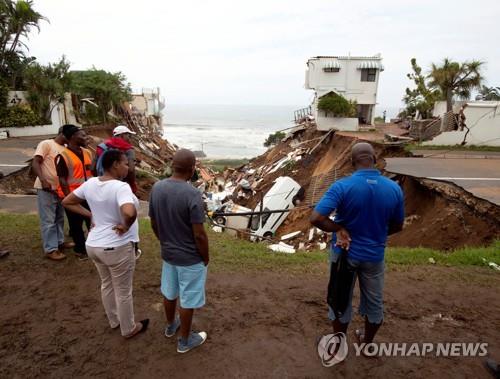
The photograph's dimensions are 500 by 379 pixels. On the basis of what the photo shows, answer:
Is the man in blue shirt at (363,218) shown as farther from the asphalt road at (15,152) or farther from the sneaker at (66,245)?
the asphalt road at (15,152)

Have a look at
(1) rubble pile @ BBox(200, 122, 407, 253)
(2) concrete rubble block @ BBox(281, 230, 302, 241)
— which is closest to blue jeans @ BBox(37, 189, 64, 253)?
(1) rubble pile @ BBox(200, 122, 407, 253)

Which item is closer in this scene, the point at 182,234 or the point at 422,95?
the point at 182,234

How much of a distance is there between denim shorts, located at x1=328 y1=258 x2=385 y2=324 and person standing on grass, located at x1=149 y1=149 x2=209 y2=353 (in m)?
1.23

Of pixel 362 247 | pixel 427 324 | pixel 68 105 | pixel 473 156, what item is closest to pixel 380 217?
pixel 362 247

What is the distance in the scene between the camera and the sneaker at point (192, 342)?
290 cm

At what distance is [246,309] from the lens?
364cm

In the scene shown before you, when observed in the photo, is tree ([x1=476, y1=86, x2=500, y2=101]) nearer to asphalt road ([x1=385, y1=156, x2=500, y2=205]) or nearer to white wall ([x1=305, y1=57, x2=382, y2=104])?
white wall ([x1=305, y1=57, x2=382, y2=104])

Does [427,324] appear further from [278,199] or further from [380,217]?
[278,199]

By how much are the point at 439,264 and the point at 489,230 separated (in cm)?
211

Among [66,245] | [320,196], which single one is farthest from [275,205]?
[66,245]

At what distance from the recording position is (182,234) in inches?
103

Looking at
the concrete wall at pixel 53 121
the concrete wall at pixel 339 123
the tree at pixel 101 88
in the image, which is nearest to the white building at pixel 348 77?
the concrete wall at pixel 339 123

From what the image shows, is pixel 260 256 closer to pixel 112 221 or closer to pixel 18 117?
pixel 112 221

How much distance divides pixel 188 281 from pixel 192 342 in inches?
26.3
